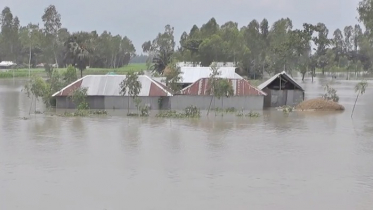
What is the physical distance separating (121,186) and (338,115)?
1883 centimetres

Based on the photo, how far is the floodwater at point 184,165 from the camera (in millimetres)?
11352

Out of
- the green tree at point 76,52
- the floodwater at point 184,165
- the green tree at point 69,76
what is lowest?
the floodwater at point 184,165

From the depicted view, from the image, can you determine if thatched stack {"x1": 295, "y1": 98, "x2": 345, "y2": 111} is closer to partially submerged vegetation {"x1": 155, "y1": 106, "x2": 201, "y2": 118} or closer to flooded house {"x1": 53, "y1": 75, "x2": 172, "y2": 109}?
partially submerged vegetation {"x1": 155, "y1": 106, "x2": 201, "y2": 118}

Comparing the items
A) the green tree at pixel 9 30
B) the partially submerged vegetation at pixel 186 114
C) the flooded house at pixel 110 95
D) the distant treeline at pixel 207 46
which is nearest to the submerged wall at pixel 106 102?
the flooded house at pixel 110 95

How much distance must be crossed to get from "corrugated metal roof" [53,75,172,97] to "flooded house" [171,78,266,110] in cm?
80

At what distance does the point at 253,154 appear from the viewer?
1658cm

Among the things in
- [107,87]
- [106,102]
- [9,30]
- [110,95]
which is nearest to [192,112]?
[110,95]

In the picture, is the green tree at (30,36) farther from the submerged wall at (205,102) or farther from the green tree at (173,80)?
the submerged wall at (205,102)

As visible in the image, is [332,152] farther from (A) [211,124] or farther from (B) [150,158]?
(A) [211,124]

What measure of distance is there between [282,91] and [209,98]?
547cm

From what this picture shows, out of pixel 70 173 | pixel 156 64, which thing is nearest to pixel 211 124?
pixel 70 173

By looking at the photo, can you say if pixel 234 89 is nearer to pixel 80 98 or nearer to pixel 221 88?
pixel 221 88

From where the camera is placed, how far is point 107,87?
30.4m

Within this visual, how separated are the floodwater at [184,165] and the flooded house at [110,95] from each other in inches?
207
